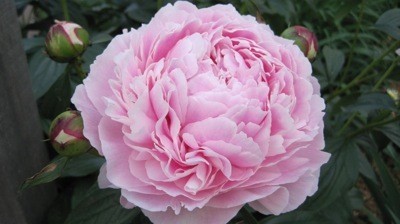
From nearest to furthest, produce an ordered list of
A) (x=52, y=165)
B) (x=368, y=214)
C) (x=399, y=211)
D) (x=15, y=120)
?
(x=52, y=165) → (x=15, y=120) → (x=399, y=211) → (x=368, y=214)

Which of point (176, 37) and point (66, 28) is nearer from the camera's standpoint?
point (176, 37)

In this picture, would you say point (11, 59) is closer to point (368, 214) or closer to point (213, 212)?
point (213, 212)

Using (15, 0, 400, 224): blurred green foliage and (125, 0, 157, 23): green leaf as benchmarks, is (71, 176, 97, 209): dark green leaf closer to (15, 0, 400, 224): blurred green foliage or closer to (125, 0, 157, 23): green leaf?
(15, 0, 400, 224): blurred green foliage

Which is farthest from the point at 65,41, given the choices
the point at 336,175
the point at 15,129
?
the point at 336,175

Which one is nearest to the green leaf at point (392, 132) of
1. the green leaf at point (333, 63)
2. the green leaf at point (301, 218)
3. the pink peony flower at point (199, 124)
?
the green leaf at point (333, 63)

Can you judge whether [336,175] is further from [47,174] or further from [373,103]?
[47,174]

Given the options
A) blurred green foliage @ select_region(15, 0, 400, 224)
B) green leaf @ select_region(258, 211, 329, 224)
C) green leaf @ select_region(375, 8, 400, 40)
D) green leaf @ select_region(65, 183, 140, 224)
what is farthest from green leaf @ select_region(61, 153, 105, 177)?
green leaf @ select_region(375, 8, 400, 40)

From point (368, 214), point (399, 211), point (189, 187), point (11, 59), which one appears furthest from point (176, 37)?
point (368, 214)
